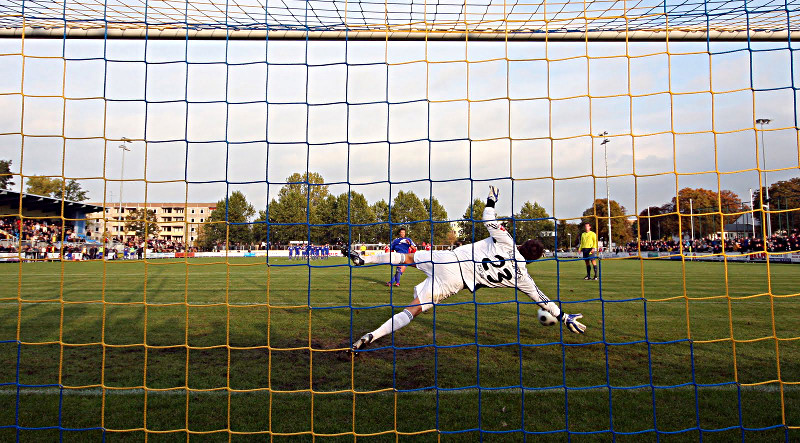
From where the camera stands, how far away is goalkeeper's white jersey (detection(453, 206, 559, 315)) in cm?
525

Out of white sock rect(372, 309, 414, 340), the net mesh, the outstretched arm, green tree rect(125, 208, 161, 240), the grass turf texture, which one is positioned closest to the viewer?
the grass turf texture

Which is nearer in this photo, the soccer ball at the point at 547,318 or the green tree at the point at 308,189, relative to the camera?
the green tree at the point at 308,189

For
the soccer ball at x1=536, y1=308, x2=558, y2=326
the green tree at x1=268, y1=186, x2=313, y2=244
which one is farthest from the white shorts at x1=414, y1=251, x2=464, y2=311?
the green tree at x1=268, y1=186, x2=313, y2=244

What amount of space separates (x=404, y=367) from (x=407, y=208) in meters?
4.99

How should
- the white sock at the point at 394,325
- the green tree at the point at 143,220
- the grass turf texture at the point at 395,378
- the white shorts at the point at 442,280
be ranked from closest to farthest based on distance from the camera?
the grass turf texture at the point at 395,378 → the green tree at the point at 143,220 → the white sock at the point at 394,325 → the white shorts at the point at 442,280

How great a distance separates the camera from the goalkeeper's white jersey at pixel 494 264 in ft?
17.2

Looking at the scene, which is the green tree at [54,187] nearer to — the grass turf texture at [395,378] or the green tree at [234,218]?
the grass turf texture at [395,378]

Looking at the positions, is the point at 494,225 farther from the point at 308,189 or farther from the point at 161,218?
the point at 161,218

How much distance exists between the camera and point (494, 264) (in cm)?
525

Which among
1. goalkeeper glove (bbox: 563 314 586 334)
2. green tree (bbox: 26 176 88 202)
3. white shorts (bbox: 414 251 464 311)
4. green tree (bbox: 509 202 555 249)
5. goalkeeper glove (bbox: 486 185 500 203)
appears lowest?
goalkeeper glove (bbox: 563 314 586 334)

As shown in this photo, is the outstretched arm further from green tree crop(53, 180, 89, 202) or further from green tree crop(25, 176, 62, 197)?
green tree crop(25, 176, 62, 197)

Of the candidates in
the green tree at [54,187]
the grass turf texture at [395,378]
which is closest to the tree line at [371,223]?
the grass turf texture at [395,378]

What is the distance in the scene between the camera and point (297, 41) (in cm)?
453

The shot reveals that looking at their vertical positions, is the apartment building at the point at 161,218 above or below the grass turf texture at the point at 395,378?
above
